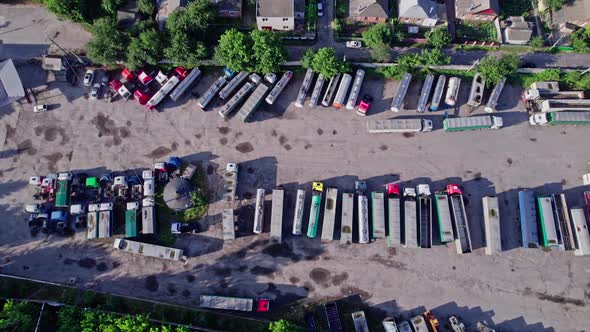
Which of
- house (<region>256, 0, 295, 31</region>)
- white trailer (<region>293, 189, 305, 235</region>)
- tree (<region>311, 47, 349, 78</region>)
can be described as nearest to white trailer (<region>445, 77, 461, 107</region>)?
tree (<region>311, 47, 349, 78</region>)

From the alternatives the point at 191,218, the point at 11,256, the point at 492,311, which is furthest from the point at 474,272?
the point at 11,256

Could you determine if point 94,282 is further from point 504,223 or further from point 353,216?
point 504,223

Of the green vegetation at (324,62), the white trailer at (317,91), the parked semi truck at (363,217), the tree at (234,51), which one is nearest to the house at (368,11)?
the green vegetation at (324,62)

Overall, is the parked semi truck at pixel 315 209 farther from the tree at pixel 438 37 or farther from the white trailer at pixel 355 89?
the tree at pixel 438 37

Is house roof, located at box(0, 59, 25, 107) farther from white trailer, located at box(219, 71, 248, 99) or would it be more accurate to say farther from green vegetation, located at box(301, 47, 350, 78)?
green vegetation, located at box(301, 47, 350, 78)

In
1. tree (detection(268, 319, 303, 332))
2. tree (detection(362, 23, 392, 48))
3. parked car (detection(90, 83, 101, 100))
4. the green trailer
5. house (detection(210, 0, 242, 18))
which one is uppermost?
house (detection(210, 0, 242, 18))

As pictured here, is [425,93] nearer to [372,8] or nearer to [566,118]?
[372,8]
